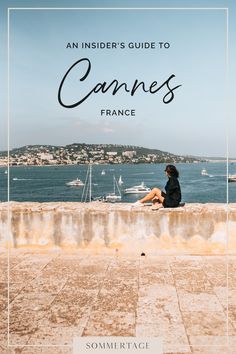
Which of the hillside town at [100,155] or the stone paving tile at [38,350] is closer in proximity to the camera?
the stone paving tile at [38,350]

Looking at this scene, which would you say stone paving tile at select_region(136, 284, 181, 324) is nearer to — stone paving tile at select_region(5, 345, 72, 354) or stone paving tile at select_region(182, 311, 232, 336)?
stone paving tile at select_region(182, 311, 232, 336)

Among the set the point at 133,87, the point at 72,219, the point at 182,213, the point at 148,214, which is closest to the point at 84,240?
the point at 72,219

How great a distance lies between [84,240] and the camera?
19.1 feet

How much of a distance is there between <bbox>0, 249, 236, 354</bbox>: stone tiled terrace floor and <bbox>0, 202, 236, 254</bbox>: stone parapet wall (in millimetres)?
215

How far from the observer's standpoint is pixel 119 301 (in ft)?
12.6

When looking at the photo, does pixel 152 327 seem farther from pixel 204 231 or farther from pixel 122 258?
pixel 204 231

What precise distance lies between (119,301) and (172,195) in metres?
2.55

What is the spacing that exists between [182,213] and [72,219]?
1594 mm

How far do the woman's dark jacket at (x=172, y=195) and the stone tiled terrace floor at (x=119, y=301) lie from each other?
0.83 metres

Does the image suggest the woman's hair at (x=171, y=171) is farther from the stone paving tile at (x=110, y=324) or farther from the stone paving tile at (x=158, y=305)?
the stone paving tile at (x=110, y=324)

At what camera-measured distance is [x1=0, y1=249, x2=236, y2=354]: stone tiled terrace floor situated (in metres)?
3.07

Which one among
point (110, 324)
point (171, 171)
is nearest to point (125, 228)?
point (171, 171)

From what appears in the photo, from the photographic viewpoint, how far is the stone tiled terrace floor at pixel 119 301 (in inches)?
121

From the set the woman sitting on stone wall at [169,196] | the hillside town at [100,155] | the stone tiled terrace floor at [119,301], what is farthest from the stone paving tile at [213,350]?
the hillside town at [100,155]
